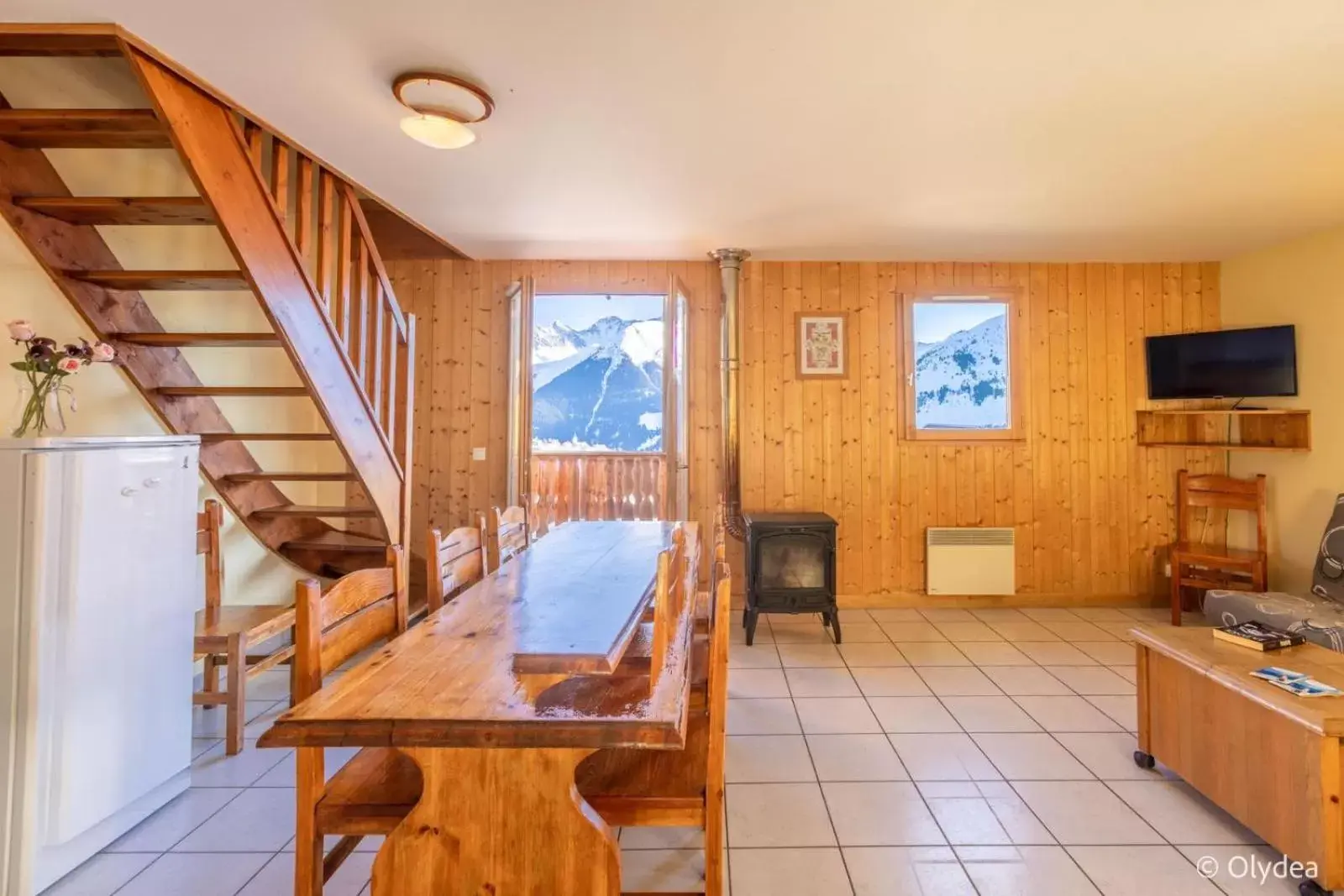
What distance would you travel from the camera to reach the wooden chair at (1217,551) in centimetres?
361

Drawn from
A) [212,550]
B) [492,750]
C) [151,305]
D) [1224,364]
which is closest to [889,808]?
[492,750]

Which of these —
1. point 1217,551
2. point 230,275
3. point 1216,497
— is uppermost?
point 230,275

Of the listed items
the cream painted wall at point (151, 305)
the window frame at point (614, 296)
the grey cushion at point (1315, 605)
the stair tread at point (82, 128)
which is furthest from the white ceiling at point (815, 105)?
the grey cushion at point (1315, 605)

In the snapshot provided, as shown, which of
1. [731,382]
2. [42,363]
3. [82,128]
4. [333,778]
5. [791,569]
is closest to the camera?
[333,778]

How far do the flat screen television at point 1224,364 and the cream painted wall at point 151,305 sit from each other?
560 cm

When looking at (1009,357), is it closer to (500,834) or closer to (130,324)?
(500,834)

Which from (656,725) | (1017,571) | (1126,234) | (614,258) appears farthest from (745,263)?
(656,725)

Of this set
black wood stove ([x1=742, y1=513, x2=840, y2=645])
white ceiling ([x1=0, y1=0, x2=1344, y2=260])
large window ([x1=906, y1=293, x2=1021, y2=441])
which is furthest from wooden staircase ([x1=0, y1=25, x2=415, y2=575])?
large window ([x1=906, y1=293, x2=1021, y2=441])

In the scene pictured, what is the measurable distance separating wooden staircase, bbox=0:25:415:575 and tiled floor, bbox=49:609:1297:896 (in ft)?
3.53

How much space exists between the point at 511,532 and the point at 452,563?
0.71 metres

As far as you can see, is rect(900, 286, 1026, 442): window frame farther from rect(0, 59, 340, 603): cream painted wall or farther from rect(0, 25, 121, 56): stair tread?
rect(0, 25, 121, 56): stair tread

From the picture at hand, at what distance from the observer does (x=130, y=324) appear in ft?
8.32

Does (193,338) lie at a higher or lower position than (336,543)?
higher

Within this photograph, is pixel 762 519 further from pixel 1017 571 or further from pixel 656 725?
pixel 656 725
